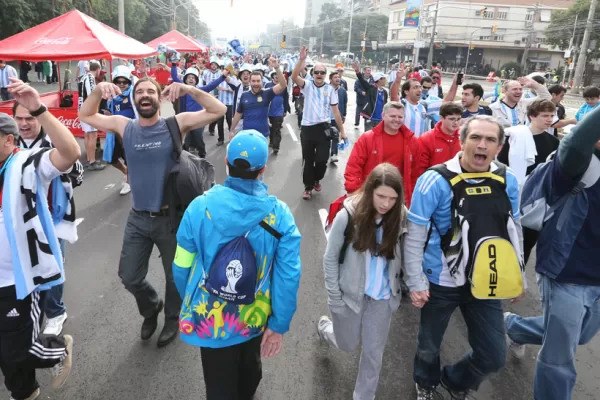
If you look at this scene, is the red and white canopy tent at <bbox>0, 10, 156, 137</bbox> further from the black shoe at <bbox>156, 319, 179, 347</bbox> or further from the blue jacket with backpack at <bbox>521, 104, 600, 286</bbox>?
the blue jacket with backpack at <bbox>521, 104, 600, 286</bbox>

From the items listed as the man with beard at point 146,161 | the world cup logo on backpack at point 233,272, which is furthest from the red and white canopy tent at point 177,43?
the world cup logo on backpack at point 233,272

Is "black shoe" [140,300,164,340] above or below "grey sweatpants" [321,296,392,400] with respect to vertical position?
below

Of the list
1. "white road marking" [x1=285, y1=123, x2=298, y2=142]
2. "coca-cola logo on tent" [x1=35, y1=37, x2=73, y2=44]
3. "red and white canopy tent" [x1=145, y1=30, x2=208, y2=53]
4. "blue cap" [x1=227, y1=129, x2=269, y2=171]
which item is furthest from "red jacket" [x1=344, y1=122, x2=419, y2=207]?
"red and white canopy tent" [x1=145, y1=30, x2=208, y2=53]

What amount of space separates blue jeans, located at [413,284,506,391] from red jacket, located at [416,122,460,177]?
201 cm

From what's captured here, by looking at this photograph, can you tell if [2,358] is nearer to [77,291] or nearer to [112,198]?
[77,291]

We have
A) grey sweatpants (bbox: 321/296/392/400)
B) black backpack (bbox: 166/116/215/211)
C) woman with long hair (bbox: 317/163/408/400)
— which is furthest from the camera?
black backpack (bbox: 166/116/215/211)

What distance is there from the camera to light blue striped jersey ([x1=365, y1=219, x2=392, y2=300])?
2.71 meters

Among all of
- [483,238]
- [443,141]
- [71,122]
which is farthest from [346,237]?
[71,122]

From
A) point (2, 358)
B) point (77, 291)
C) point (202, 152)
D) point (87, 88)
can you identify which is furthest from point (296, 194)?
point (2, 358)

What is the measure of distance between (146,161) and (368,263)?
1.83 meters

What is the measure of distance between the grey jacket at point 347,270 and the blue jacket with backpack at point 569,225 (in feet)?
2.81

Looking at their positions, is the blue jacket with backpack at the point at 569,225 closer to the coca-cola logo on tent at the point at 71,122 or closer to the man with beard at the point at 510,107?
the man with beard at the point at 510,107

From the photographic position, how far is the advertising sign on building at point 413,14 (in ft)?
166

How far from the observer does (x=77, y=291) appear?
4332mm
